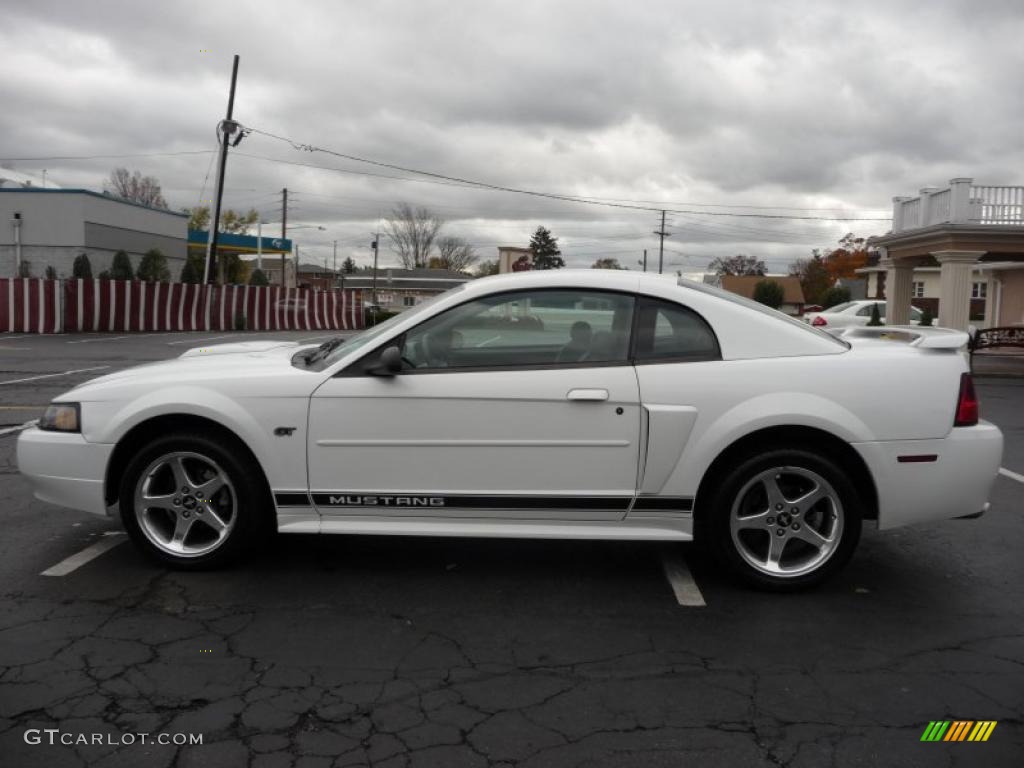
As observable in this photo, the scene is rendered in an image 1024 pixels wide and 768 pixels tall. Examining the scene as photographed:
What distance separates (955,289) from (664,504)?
2148 cm

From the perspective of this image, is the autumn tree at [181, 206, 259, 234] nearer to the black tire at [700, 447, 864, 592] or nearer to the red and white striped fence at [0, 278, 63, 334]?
the red and white striped fence at [0, 278, 63, 334]

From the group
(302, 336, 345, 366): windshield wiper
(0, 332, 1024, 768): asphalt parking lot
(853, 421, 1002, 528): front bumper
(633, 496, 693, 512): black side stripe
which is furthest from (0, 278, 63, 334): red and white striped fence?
(853, 421, 1002, 528): front bumper

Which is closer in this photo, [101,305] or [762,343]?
[762,343]

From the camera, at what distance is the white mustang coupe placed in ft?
13.5

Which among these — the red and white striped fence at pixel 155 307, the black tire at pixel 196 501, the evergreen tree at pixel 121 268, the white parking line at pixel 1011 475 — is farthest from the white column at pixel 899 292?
the evergreen tree at pixel 121 268

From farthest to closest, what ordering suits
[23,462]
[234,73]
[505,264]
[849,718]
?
[234,73], [505,264], [23,462], [849,718]

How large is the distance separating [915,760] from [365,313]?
43.2 m

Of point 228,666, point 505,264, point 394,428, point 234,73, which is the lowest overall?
point 228,666

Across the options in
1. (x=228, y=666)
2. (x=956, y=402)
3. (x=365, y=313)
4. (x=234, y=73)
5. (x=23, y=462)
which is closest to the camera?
(x=228, y=666)

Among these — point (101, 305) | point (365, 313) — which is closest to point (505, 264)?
point (101, 305)

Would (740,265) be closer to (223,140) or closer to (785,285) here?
(785,285)

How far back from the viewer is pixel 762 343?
167 inches

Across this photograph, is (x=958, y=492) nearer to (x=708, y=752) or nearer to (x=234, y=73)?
(x=708, y=752)

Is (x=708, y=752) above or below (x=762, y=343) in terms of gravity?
below
